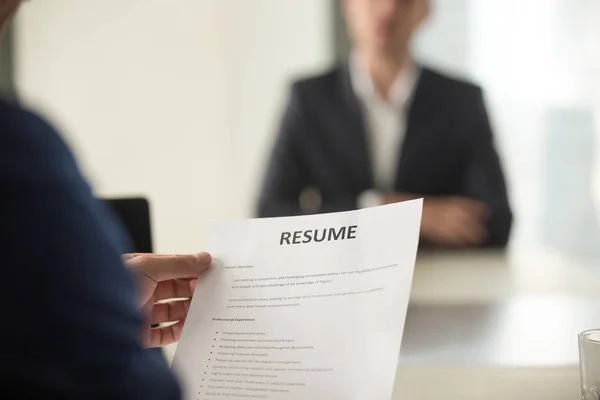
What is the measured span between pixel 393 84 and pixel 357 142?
0.27m

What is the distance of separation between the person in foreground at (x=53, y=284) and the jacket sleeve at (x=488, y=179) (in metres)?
2.07

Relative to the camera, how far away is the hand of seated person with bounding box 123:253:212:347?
75 centimetres

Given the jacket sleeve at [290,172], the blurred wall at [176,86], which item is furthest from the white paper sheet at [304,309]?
the blurred wall at [176,86]

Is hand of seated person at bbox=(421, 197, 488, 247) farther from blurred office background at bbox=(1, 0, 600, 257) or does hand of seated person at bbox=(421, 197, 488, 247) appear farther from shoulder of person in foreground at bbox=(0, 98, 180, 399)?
shoulder of person in foreground at bbox=(0, 98, 180, 399)

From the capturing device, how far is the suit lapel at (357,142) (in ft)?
8.76

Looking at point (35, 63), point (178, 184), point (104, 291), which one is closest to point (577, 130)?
point (178, 184)

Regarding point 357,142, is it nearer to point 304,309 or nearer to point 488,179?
point 488,179

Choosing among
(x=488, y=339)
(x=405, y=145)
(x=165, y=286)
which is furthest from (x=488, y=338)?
(x=405, y=145)

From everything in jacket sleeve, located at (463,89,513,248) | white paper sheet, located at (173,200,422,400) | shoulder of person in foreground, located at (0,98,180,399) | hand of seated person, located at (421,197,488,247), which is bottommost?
shoulder of person in foreground, located at (0,98,180,399)

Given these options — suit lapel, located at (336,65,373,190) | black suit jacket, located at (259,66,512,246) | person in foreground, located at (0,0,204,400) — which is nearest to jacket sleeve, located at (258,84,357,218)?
black suit jacket, located at (259,66,512,246)

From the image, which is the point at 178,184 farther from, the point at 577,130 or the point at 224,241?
the point at 224,241

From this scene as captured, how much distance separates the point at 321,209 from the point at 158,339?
1.61 meters

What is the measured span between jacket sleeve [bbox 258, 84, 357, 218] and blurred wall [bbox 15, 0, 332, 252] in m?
0.15

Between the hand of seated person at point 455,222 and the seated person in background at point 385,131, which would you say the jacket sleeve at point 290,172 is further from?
the hand of seated person at point 455,222
